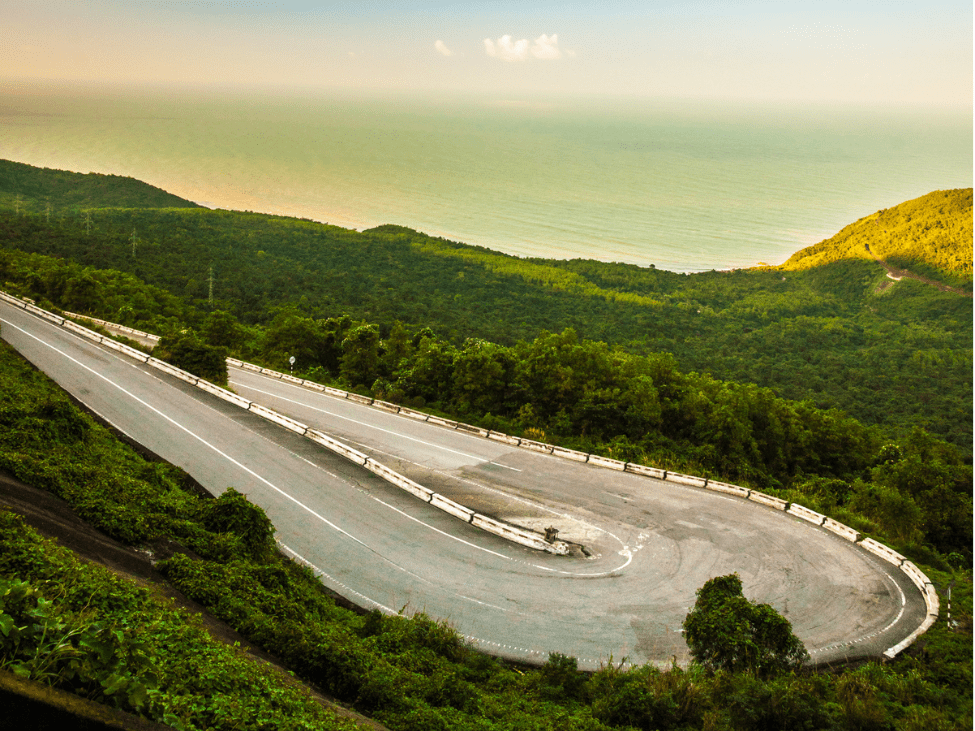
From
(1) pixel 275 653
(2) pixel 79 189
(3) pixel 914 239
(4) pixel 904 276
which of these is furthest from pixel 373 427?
(2) pixel 79 189

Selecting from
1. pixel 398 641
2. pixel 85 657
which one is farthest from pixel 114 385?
pixel 85 657

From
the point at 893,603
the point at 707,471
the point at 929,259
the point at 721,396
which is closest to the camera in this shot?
the point at 893,603

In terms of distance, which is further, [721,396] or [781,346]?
[781,346]

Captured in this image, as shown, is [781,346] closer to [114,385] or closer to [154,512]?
[114,385]

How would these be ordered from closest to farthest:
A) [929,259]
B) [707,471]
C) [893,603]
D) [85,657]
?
[85,657] < [893,603] < [707,471] < [929,259]

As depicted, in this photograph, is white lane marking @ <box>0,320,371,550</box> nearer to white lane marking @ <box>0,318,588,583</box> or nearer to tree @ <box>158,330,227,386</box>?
white lane marking @ <box>0,318,588,583</box>

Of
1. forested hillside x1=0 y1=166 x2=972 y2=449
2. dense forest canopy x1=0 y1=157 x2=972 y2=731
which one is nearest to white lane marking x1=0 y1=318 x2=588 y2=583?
dense forest canopy x1=0 y1=157 x2=972 y2=731
